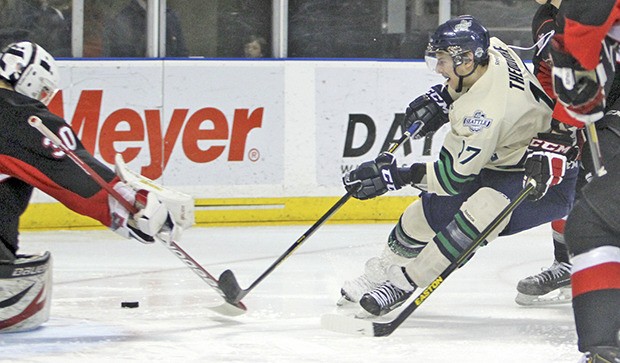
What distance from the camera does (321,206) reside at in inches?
239

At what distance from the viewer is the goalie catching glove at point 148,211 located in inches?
132

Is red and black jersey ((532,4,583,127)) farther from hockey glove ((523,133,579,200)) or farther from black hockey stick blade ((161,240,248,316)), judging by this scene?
black hockey stick blade ((161,240,248,316))

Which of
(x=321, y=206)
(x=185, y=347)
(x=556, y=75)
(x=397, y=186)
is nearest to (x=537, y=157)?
(x=397, y=186)

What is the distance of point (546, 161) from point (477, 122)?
248 millimetres

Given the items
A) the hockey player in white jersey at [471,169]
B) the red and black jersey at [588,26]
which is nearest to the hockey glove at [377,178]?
the hockey player in white jersey at [471,169]

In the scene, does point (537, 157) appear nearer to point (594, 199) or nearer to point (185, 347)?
point (594, 199)

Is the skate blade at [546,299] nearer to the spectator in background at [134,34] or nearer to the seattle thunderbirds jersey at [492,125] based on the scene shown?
the seattle thunderbirds jersey at [492,125]

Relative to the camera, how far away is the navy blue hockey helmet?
11.9 feet

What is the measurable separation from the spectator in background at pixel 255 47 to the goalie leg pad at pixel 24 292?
2.91m

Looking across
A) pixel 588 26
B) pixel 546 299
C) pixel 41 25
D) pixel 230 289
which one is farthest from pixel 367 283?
pixel 41 25

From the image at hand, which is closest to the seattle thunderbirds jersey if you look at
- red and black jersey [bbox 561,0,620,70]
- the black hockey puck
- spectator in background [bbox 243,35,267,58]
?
red and black jersey [bbox 561,0,620,70]

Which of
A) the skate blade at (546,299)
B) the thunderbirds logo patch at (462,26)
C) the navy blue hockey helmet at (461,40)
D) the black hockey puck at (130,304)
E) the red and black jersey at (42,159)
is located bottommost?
the skate blade at (546,299)

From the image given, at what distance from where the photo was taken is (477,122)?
3.50m

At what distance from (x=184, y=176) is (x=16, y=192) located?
8.22 feet
